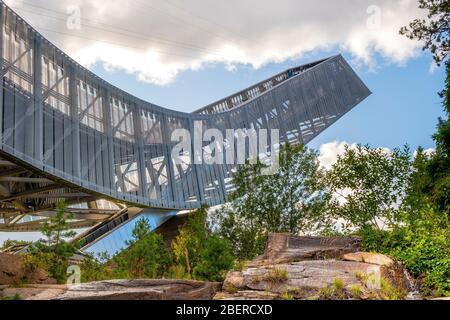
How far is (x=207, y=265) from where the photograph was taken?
16297mm

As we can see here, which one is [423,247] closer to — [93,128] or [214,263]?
[214,263]

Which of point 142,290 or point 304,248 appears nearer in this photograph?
point 142,290

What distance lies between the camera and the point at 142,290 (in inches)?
434

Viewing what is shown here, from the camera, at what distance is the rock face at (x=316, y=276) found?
1099 cm

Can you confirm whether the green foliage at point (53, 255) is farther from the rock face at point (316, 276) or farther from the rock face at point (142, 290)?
the rock face at point (316, 276)

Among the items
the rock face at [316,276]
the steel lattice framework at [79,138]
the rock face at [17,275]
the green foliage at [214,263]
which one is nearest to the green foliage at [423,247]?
the rock face at [316,276]

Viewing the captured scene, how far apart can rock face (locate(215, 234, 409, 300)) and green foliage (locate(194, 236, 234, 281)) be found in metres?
2.22

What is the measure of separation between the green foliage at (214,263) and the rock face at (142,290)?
9.93 ft

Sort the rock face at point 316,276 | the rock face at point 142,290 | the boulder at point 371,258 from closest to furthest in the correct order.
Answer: the rock face at point 142,290
the rock face at point 316,276
the boulder at point 371,258

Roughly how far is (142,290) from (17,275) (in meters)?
6.82

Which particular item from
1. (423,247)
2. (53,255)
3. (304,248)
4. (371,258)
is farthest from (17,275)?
(423,247)

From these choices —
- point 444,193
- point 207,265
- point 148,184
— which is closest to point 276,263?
point 207,265
